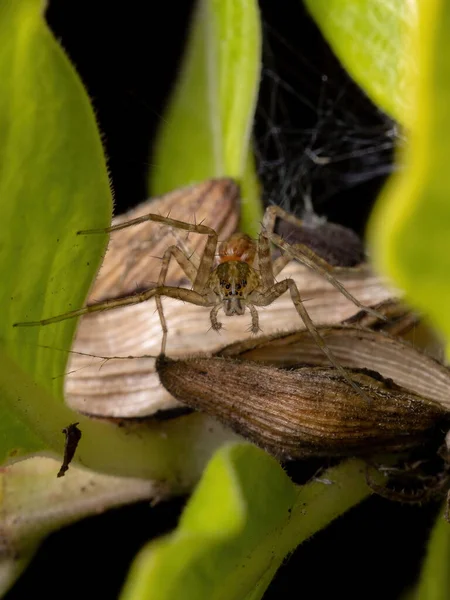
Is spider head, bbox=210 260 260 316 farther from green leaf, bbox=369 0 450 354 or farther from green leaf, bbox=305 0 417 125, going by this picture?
green leaf, bbox=369 0 450 354

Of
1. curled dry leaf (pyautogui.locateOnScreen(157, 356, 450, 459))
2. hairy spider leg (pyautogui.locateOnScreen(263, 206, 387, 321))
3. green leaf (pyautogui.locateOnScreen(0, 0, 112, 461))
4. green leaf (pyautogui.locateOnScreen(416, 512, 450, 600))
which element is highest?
green leaf (pyautogui.locateOnScreen(0, 0, 112, 461))

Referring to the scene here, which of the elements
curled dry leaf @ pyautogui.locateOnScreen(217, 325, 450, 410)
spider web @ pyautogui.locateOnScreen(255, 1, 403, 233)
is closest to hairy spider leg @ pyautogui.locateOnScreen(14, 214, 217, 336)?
curled dry leaf @ pyautogui.locateOnScreen(217, 325, 450, 410)


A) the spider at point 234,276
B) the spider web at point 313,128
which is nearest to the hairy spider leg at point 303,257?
the spider at point 234,276

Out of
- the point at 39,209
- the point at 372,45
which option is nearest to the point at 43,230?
the point at 39,209

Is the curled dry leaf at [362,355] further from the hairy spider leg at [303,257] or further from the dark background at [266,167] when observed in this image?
the dark background at [266,167]

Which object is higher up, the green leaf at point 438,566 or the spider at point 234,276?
the spider at point 234,276

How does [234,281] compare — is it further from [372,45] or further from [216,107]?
[372,45]

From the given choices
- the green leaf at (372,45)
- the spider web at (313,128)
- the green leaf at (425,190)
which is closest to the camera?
the green leaf at (425,190)
